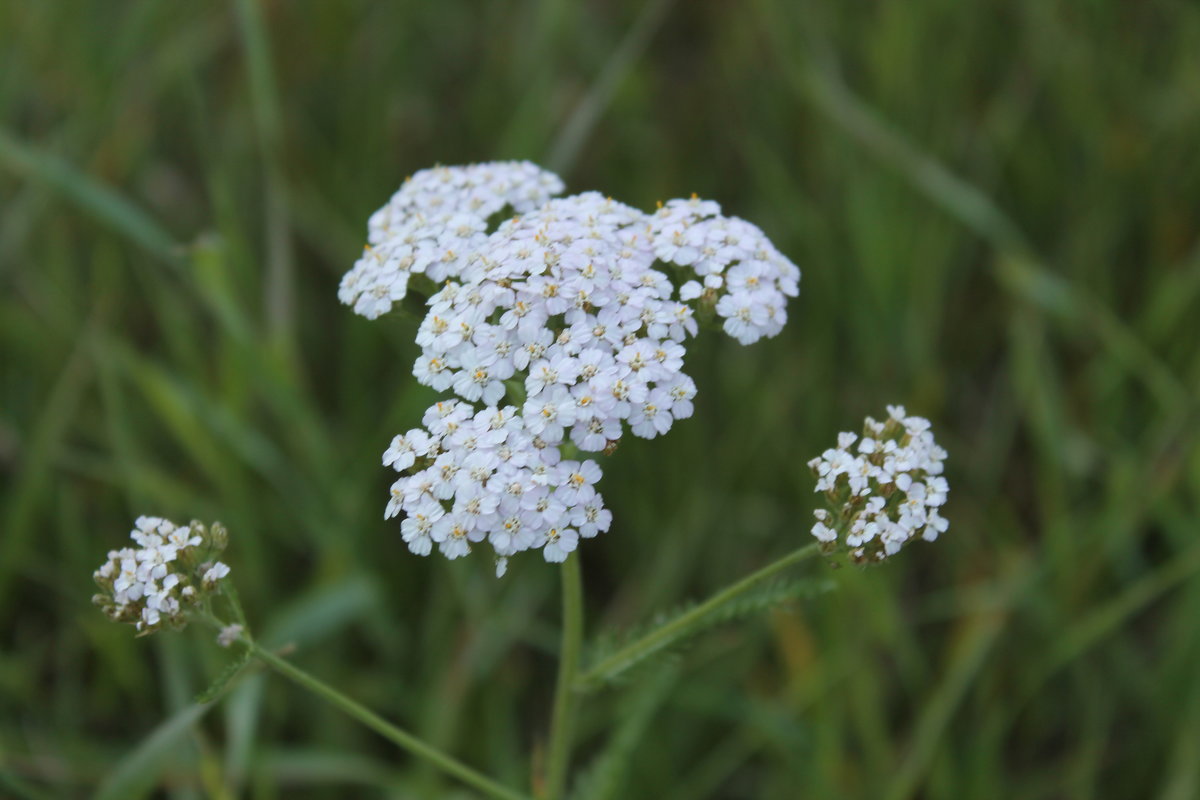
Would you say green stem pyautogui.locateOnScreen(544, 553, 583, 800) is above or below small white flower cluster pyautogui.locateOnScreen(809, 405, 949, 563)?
below

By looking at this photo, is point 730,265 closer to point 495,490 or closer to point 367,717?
point 495,490

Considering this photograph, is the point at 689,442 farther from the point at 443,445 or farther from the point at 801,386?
the point at 443,445

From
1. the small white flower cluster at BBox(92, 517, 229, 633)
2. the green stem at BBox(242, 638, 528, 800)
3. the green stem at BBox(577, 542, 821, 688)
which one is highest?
the green stem at BBox(577, 542, 821, 688)

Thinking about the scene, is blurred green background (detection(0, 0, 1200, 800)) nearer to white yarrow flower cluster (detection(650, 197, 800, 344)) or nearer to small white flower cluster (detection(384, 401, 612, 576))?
small white flower cluster (detection(384, 401, 612, 576))

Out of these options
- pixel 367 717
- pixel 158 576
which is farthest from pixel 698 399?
pixel 158 576

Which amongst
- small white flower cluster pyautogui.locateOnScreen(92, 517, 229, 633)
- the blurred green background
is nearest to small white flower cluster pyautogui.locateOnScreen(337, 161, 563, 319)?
small white flower cluster pyautogui.locateOnScreen(92, 517, 229, 633)
